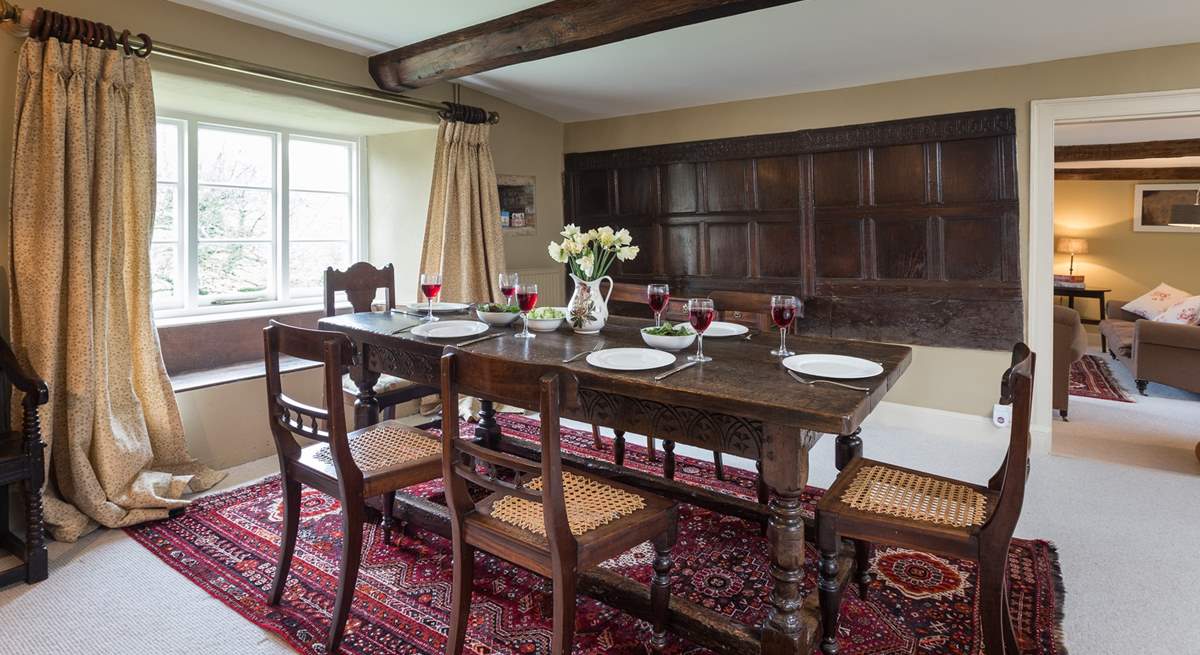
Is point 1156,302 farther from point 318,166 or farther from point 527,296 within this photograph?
point 318,166

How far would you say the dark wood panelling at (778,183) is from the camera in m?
4.19

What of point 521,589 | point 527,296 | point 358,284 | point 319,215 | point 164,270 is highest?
point 319,215

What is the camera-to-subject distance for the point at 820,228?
13.5 ft

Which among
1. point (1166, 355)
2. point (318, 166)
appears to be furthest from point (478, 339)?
point (1166, 355)

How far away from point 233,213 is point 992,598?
4.08m

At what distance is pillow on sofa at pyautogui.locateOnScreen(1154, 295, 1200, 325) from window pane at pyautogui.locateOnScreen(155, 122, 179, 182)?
7.25m

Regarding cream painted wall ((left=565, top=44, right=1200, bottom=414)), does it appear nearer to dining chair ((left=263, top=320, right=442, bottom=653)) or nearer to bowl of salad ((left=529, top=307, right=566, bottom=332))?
bowl of salad ((left=529, top=307, right=566, bottom=332))

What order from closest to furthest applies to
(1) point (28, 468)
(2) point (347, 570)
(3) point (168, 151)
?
(2) point (347, 570) → (1) point (28, 468) → (3) point (168, 151)

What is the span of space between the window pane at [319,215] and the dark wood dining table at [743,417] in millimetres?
2339

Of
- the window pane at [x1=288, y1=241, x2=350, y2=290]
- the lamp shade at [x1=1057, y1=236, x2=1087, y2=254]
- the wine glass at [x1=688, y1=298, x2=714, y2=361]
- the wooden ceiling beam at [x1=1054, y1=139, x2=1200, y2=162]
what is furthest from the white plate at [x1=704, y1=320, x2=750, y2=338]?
the lamp shade at [x1=1057, y1=236, x2=1087, y2=254]

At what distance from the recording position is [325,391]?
1.71 m

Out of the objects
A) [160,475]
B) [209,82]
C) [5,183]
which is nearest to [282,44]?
[209,82]

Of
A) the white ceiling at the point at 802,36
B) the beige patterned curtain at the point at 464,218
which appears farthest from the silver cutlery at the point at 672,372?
the beige patterned curtain at the point at 464,218

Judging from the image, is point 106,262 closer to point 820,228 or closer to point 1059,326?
point 820,228
